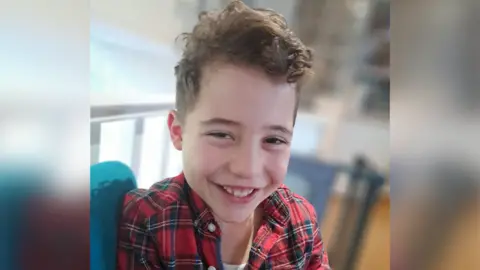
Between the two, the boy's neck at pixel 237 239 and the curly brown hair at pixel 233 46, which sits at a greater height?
the curly brown hair at pixel 233 46

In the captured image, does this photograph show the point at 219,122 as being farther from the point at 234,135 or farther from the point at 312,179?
the point at 312,179

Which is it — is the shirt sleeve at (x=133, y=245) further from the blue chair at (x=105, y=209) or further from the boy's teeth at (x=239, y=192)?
the boy's teeth at (x=239, y=192)

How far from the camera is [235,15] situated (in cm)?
75

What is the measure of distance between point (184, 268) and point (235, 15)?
14.1 inches

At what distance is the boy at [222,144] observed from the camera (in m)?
0.73

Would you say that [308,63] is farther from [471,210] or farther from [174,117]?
[471,210]

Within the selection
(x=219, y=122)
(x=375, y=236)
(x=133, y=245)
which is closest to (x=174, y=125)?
(x=219, y=122)

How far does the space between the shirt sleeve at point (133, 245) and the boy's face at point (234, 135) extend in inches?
3.7

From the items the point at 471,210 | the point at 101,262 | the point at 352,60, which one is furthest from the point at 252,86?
the point at 471,210

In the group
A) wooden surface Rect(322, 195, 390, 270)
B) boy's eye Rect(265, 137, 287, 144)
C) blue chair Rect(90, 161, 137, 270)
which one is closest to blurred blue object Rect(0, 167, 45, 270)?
blue chair Rect(90, 161, 137, 270)

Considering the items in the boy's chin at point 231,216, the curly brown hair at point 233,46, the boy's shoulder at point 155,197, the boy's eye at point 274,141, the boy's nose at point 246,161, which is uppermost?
the curly brown hair at point 233,46

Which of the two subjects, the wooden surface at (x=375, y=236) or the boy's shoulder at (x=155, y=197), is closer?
the boy's shoulder at (x=155, y=197)

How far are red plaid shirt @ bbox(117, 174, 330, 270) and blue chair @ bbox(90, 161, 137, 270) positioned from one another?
12 millimetres

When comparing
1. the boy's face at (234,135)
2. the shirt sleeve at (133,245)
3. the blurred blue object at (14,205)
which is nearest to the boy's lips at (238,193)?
the boy's face at (234,135)
